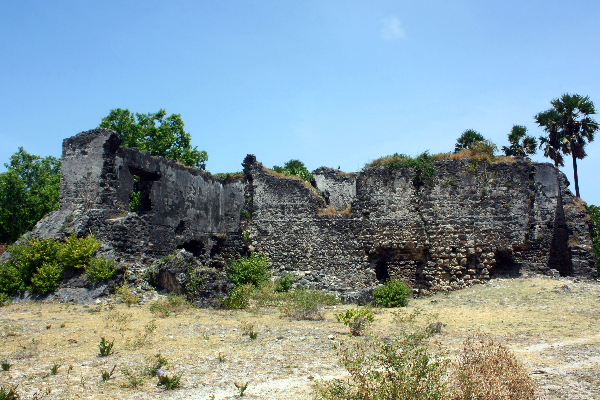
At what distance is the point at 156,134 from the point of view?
3003 cm

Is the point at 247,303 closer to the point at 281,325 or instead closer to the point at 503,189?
the point at 281,325

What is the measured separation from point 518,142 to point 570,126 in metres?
3.41

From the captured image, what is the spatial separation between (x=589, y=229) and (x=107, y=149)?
15.5 m

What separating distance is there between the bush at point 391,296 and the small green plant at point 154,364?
7.82m

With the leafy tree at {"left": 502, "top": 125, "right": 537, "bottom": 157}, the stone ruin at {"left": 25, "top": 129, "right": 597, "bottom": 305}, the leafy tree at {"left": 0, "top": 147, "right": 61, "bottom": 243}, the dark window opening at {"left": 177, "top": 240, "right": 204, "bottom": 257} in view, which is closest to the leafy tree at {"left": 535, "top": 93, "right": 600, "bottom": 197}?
the leafy tree at {"left": 502, "top": 125, "right": 537, "bottom": 157}

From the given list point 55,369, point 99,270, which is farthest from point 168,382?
point 99,270

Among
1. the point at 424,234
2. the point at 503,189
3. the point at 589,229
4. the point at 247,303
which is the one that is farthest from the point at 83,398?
the point at 589,229

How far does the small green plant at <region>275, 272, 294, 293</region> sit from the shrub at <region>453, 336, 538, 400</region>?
1106 cm

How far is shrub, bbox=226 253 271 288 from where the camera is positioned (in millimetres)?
16641

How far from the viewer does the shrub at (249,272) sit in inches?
655

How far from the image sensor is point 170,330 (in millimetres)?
8797

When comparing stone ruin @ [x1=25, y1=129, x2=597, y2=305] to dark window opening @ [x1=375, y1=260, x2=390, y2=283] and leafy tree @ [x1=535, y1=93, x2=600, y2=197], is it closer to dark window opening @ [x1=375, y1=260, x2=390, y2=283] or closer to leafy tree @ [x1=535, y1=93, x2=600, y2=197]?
dark window opening @ [x1=375, y1=260, x2=390, y2=283]

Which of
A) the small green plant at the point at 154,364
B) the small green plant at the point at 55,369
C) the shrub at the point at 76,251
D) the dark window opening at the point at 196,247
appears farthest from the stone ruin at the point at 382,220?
the small green plant at the point at 55,369

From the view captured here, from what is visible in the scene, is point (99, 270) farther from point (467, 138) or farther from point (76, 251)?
point (467, 138)
